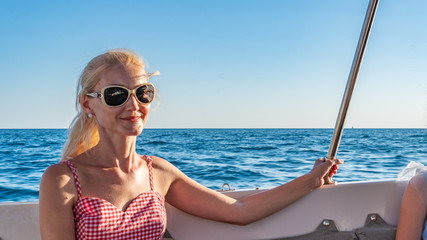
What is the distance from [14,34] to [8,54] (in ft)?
5.86

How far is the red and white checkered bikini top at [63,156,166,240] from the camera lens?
129cm

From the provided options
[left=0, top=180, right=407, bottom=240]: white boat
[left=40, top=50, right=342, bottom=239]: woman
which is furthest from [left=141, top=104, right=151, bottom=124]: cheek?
[left=0, top=180, right=407, bottom=240]: white boat

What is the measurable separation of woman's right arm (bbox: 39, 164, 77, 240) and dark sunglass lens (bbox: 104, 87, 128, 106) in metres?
0.25

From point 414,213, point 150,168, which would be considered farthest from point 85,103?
point 414,213

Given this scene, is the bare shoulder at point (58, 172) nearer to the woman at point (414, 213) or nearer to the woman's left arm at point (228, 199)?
the woman's left arm at point (228, 199)

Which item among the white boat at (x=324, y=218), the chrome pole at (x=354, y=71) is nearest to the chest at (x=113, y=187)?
the white boat at (x=324, y=218)

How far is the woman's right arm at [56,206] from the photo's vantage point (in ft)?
4.07

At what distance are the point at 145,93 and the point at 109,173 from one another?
0.92 ft

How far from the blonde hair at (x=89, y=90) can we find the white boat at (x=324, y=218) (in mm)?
253

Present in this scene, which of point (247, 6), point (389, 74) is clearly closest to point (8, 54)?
point (247, 6)

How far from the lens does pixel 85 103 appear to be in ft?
4.62

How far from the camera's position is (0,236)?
1.50m

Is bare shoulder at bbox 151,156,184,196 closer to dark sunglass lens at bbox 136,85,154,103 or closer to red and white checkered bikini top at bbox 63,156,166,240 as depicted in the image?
red and white checkered bikini top at bbox 63,156,166,240

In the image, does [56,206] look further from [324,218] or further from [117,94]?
[324,218]
